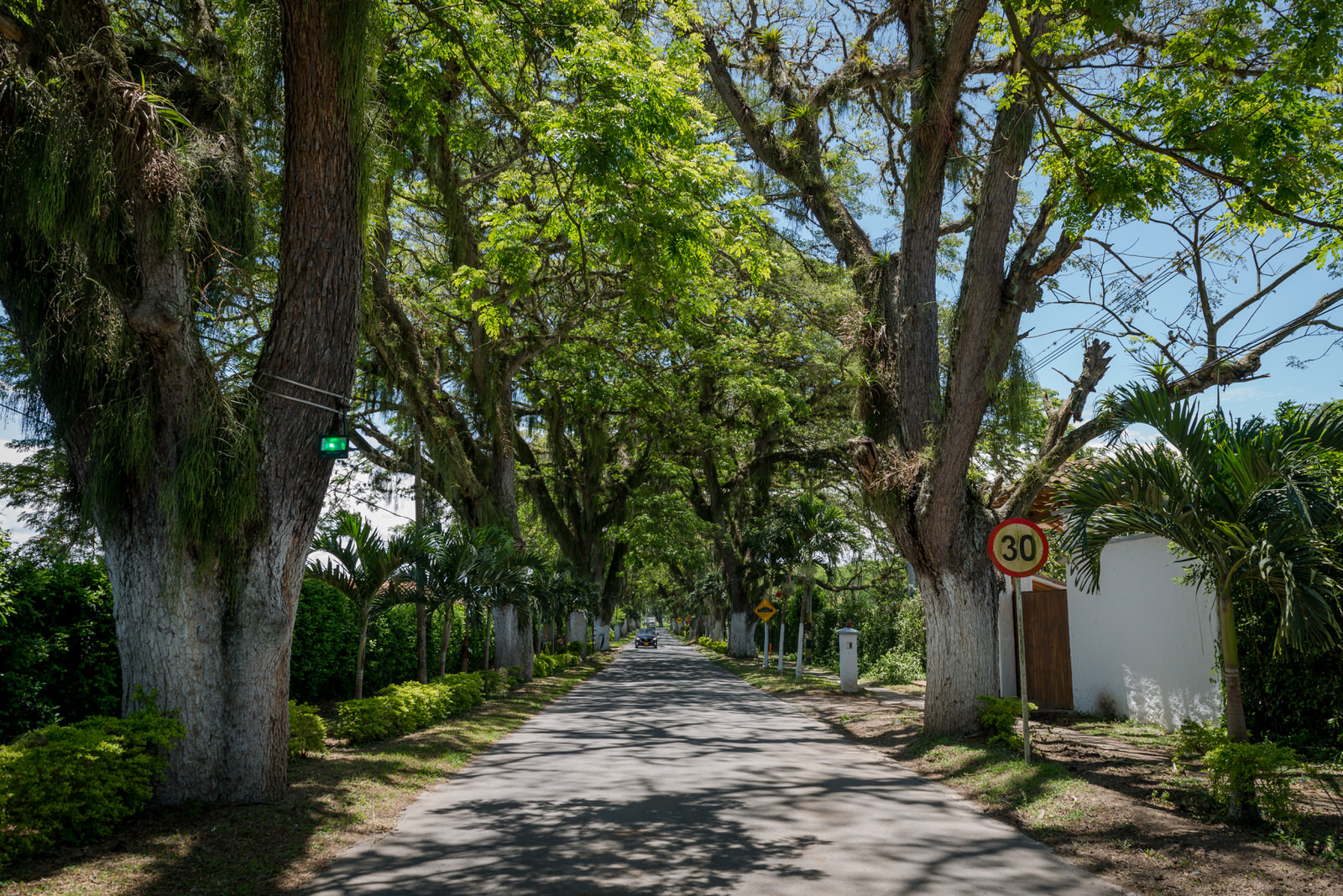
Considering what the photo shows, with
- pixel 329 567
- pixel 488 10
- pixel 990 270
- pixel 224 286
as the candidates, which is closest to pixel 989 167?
pixel 990 270

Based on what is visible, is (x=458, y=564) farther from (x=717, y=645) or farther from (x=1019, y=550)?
(x=717, y=645)

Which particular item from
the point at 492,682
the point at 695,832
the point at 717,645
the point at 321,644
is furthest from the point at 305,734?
the point at 717,645

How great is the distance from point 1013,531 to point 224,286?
844 cm

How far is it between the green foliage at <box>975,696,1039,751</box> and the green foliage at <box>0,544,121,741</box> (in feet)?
31.3

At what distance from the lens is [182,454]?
22.6 feet

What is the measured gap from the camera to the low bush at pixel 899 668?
78.4 feet

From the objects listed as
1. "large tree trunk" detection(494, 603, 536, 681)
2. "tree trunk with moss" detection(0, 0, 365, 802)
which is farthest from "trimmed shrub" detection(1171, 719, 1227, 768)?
"large tree trunk" detection(494, 603, 536, 681)

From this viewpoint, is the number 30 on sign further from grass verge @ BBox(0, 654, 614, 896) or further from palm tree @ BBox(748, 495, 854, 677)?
palm tree @ BBox(748, 495, 854, 677)

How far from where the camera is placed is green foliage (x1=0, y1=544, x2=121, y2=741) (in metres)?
7.30

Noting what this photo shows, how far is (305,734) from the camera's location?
9.30m

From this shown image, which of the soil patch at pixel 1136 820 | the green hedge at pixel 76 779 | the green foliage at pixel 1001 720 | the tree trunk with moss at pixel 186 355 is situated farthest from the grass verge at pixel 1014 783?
the green hedge at pixel 76 779

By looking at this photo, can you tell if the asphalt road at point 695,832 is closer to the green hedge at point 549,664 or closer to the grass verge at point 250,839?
the grass verge at point 250,839

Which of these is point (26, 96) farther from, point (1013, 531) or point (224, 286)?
point (1013, 531)

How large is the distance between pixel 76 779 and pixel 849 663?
17423 mm
